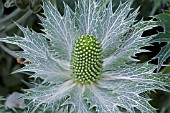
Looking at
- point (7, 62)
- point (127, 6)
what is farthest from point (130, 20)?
point (7, 62)

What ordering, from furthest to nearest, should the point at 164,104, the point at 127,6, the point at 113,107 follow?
the point at 164,104 < the point at 127,6 < the point at 113,107

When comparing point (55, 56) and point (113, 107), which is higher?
point (55, 56)

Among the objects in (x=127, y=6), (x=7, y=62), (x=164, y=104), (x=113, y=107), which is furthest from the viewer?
(x=7, y=62)

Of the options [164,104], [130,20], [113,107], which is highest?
[130,20]

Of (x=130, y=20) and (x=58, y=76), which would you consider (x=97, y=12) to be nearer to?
(x=130, y=20)

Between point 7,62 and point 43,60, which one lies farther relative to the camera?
point 7,62
